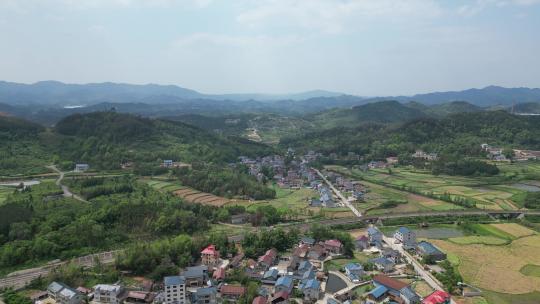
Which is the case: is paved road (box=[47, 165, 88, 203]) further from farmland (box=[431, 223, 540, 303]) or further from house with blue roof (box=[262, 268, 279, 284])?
farmland (box=[431, 223, 540, 303])

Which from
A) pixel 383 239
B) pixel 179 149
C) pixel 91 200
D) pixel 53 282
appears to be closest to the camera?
pixel 53 282

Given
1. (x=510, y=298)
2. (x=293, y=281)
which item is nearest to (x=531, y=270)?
(x=510, y=298)

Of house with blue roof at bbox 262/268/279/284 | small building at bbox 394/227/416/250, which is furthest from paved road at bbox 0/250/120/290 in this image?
small building at bbox 394/227/416/250

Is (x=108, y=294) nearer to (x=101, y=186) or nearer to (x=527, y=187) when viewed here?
(x=101, y=186)

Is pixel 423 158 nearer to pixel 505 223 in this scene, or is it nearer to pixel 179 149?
pixel 505 223

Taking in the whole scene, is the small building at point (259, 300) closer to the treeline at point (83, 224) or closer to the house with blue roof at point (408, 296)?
the house with blue roof at point (408, 296)

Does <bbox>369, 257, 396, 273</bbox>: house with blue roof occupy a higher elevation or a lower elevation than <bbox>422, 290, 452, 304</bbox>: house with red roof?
lower

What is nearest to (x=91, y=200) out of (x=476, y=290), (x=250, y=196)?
(x=250, y=196)

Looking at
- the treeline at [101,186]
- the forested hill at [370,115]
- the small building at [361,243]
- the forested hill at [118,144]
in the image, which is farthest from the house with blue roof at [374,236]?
the forested hill at [370,115]
